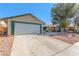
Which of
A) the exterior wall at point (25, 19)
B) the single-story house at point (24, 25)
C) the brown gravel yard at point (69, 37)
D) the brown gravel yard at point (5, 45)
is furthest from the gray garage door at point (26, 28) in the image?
the brown gravel yard at point (69, 37)

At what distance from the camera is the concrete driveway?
6.75 meters

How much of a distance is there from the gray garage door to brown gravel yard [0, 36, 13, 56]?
27.2 inches

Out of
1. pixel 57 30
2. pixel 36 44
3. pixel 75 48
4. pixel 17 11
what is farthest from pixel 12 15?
pixel 75 48

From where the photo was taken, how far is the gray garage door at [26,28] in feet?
26.9

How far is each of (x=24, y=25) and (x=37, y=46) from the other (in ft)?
5.30

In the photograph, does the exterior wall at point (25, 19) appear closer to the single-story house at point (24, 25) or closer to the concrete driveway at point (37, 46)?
the single-story house at point (24, 25)

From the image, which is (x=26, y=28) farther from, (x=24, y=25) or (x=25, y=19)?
(x=25, y=19)

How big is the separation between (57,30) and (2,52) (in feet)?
10.2

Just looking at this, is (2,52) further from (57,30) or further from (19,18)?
(57,30)

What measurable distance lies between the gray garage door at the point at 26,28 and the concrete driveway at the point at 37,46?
342 millimetres

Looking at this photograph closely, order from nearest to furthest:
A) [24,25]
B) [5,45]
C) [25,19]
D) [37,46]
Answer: [5,45] < [37,46] < [25,19] < [24,25]

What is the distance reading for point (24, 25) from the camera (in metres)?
8.34

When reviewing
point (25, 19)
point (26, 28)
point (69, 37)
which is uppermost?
point (25, 19)

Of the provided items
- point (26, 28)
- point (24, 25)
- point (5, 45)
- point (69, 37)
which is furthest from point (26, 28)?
point (69, 37)
